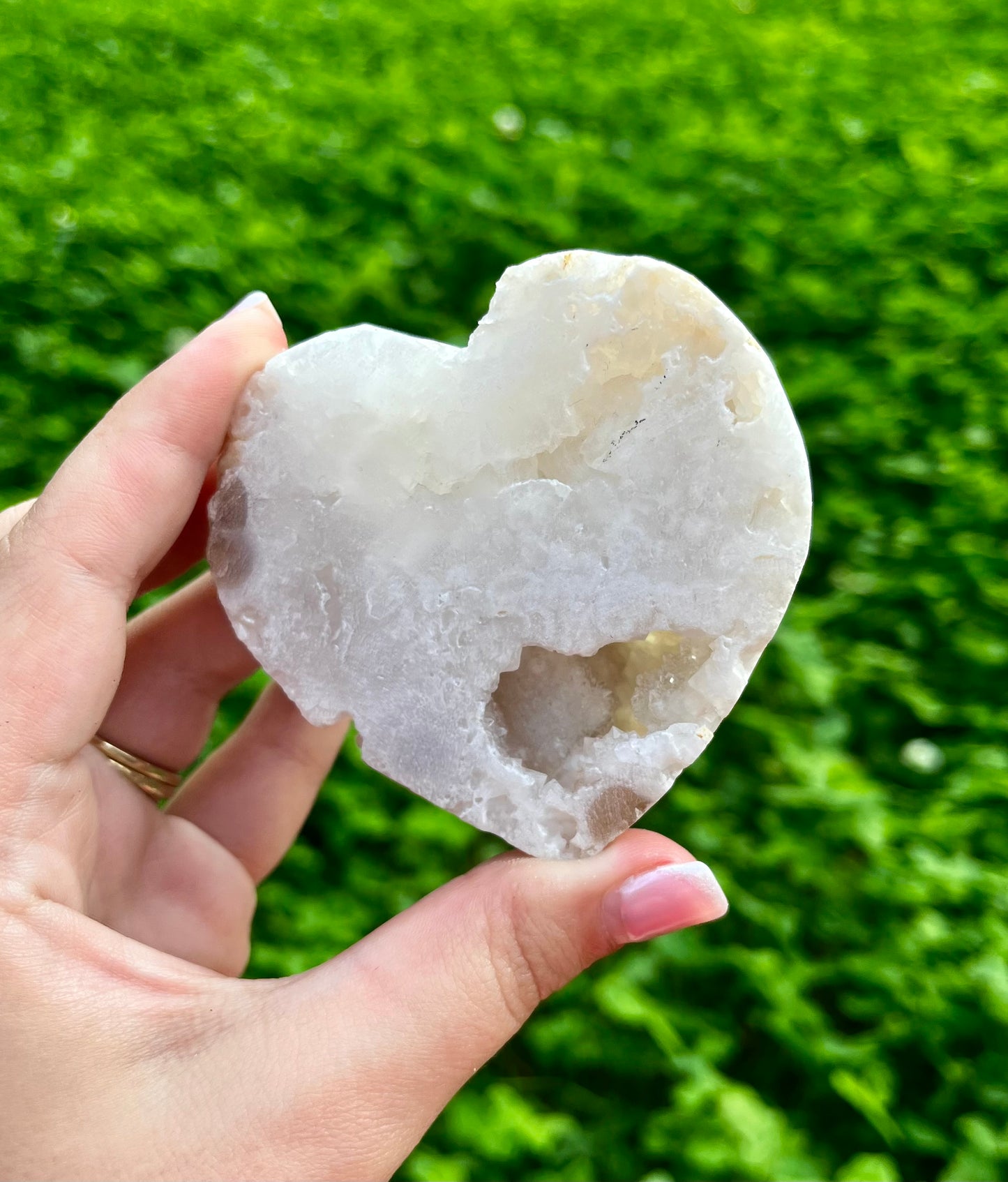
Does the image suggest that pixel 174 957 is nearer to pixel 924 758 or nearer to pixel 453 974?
pixel 453 974

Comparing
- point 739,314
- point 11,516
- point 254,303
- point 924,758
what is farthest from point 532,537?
point 739,314

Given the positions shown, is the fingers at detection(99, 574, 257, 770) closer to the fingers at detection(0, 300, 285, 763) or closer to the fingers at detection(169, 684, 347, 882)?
the fingers at detection(169, 684, 347, 882)

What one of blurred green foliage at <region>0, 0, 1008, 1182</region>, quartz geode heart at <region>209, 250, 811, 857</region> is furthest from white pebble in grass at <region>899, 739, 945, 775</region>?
quartz geode heart at <region>209, 250, 811, 857</region>

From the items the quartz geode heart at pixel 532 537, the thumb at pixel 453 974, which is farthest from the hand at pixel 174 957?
the quartz geode heart at pixel 532 537

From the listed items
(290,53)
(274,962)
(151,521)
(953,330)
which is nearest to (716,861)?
(274,962)

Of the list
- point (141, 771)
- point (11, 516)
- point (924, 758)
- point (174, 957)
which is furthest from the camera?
point (924, 758)

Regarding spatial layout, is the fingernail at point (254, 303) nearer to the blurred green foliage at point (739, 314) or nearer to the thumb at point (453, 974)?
the thumb at point (453, 974)
